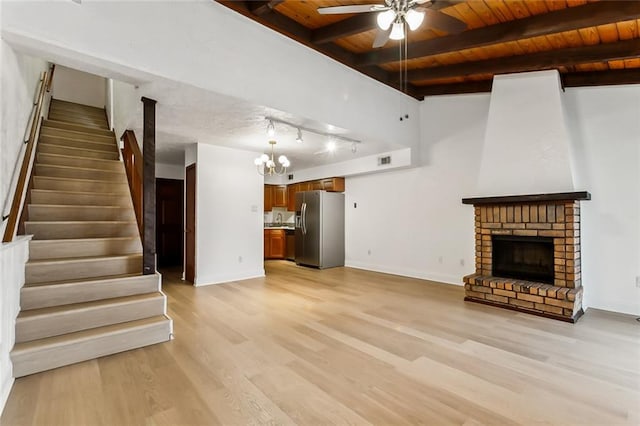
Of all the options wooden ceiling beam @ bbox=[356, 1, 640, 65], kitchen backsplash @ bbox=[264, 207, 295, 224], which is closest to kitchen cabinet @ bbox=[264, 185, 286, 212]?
kitchen backsplash @ bbox=[264, 207, 295, 224]

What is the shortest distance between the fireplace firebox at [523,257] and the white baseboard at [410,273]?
974mm

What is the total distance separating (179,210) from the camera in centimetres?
768

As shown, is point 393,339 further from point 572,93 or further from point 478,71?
point 572,93

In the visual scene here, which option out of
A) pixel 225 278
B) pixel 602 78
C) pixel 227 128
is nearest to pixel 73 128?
pixel 227 128

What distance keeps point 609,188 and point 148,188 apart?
5.57 metres

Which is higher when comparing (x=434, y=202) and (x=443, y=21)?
(x=443, y=21)

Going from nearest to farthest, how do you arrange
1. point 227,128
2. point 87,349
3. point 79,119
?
point 87,349, point 227,128, point 79,119

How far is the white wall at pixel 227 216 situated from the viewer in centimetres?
529

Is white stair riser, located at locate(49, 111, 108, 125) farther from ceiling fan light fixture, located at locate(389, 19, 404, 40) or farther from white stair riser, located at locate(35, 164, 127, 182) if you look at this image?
ceiling fan light fixture, located at locate(389, 19, 404, 40)

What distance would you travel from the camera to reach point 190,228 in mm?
5547

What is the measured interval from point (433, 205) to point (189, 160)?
4.54 m

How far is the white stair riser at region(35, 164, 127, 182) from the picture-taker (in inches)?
165

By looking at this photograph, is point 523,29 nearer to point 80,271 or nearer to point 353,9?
point 353,9

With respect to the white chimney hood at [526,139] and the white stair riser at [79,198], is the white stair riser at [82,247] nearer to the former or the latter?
the white stair riser at [79,198]
